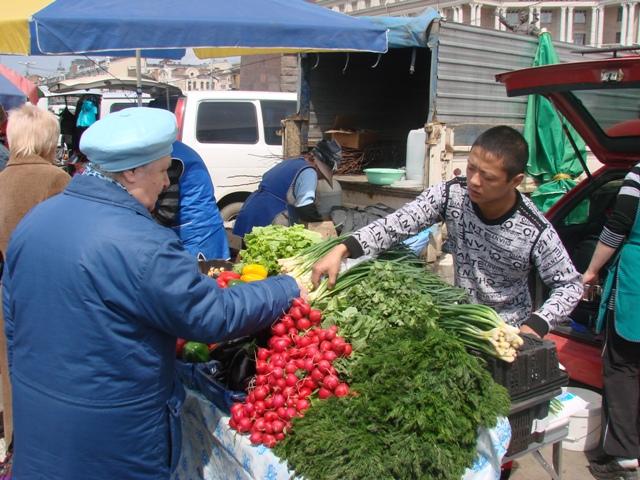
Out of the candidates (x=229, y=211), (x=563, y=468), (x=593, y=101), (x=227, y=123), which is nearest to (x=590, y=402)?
(x=563, y=468)

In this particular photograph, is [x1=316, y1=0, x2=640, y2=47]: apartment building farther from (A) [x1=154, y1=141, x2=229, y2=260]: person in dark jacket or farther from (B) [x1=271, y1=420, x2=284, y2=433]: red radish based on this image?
(B) [x1=271, y1=420, x2=284, y2=433]: red radish

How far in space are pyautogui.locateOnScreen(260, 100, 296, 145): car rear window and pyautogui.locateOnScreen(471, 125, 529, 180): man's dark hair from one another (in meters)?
6.71

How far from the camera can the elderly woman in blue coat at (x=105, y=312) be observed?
69.7 inches

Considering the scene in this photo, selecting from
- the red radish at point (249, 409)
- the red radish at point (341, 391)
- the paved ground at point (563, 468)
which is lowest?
the paved ground at point (563, 468)

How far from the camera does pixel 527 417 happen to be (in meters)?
2.29

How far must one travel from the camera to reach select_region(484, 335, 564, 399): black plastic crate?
213 cm

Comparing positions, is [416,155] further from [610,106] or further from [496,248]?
[496,248]

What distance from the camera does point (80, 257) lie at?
1.76m

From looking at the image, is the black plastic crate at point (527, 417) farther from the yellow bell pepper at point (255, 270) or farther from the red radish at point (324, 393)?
the yellow bell pepper at point (255, 270)

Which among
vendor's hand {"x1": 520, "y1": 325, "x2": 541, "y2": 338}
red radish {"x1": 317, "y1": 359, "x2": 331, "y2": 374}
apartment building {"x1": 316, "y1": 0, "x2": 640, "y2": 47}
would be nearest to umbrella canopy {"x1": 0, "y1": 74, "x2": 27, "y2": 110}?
red radish {"x1": 317, "y1": 359, "x2": 331, "y2": 374}

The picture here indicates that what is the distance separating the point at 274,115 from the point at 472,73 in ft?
11.8

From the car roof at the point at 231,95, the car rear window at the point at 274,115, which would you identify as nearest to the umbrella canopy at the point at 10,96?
the car roof at the point at 231,95

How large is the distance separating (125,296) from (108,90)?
1423 centimetres

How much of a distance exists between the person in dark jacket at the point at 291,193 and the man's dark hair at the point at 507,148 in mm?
2277
